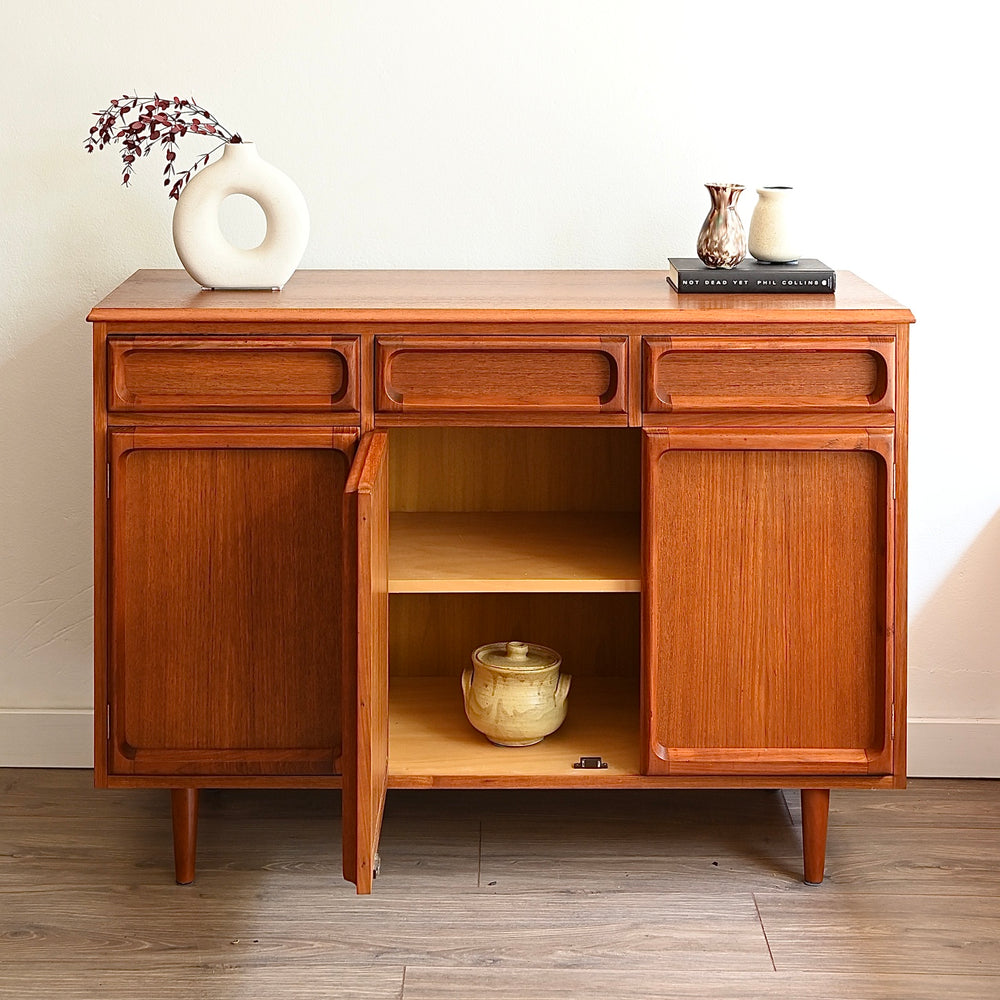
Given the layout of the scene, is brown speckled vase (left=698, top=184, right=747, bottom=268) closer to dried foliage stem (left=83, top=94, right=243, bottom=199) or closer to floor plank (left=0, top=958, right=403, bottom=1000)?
dried foliage stem (left=83, top=94, right=243, bottom=199)

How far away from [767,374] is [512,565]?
0.48 meters

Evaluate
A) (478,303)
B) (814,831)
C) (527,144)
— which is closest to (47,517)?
(478,303)

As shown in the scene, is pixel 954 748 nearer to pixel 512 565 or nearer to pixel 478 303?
pixel 512 565

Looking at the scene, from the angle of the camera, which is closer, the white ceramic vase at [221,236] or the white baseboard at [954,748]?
the white ceramic vase at [221,236]

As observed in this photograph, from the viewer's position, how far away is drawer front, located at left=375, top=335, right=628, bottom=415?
6.04 ft

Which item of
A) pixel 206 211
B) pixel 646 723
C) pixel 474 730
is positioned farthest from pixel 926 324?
pixel 206 211

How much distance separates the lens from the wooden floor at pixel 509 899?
1.78 meters

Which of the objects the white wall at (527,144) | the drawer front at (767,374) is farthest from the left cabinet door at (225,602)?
the white wall at (527,144)

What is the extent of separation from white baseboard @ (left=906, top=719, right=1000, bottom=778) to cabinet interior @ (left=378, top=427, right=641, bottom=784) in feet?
1.84

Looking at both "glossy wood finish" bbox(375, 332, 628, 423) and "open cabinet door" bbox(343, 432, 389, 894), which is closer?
"open cabinet door" bbox(343, 432, 389, 894)

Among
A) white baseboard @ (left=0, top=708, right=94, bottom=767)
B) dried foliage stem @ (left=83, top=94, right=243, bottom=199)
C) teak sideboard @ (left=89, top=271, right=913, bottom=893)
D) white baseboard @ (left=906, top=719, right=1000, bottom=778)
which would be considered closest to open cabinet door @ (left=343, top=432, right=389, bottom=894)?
teak sideboard @ (left=89, top=271, right=913, bottom=893)

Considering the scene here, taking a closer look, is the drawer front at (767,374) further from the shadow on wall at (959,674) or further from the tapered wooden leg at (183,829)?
the tapered wooden leg at (183,829)

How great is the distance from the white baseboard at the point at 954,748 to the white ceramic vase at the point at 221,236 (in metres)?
1.42

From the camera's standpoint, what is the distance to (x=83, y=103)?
2.26 m
